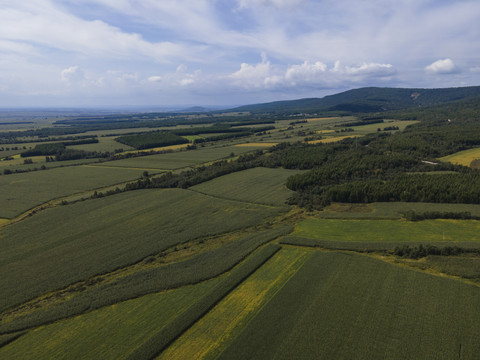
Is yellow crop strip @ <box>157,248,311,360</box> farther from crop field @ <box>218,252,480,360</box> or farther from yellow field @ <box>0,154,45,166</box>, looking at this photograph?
yellow field @ <box>0,154,45,166</box>

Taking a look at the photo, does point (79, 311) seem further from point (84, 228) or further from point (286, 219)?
point (286, 219)

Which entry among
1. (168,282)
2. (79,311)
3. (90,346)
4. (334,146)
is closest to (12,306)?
(79,311)

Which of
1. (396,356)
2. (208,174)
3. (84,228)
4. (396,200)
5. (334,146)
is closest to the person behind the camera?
(396,356)

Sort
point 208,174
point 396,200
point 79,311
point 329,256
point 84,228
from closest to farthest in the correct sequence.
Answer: point 79,311 → point 329,256 → point 84,228 → point 396,200 → point 208,174

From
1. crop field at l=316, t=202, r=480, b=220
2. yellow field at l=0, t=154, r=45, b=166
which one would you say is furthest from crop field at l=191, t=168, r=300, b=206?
yellow field at l=0, t=154, r=45, b=166

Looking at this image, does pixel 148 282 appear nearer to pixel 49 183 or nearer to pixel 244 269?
pixel 244 269

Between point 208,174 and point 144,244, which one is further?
point 208,174
